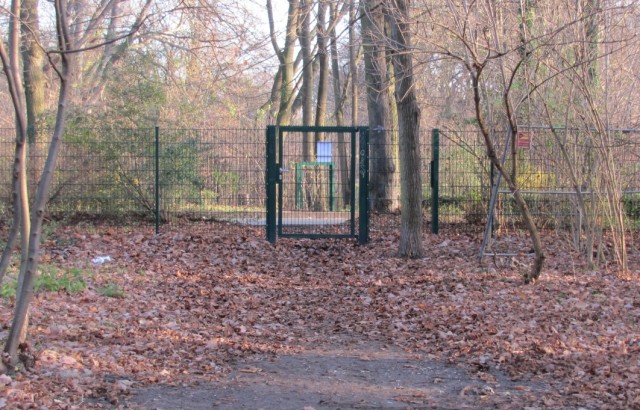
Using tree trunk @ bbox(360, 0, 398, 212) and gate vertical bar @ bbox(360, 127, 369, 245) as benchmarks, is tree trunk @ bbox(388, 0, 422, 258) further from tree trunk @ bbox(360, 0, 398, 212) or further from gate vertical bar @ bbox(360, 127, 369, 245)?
tree trunk @ bbox(360, 0, 398, 212)

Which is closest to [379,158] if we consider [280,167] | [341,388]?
[280,167]

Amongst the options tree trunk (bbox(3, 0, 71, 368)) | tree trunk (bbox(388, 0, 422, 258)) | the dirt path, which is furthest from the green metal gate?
tree trunk (bbox(3, 0, 71, 368))

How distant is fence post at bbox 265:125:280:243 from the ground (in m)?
1.44

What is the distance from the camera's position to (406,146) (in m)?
11.6

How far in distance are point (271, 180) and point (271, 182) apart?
4cm

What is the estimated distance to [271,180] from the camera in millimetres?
13102

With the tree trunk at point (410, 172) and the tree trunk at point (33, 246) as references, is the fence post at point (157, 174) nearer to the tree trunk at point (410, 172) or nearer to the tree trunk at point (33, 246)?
the tree trunk at point (410, 172)

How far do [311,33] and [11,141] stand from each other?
868 centimetres

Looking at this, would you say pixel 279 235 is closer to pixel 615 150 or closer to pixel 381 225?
pixel 381 225

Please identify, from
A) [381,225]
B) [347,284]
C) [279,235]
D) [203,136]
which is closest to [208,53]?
[203,136]

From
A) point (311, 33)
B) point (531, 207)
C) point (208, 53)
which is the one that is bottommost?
point (531, 207)

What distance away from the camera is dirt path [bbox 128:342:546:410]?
5125 mm

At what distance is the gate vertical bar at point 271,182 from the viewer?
13.0 m

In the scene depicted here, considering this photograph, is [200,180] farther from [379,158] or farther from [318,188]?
[379,158]
